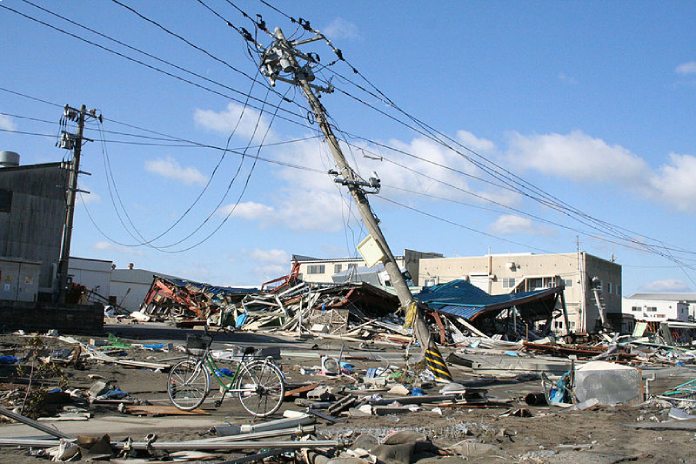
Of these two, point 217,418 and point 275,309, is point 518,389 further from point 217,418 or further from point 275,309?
point 275,309

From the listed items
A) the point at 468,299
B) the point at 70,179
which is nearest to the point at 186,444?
the point at 70,179

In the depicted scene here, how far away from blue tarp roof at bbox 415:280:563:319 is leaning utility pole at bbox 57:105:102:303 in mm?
18960

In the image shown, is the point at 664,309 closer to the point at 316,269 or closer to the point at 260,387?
the point at 316,269

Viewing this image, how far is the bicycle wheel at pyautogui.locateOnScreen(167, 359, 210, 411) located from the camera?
11359mm

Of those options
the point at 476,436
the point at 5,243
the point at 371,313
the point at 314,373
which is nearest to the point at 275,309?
the point at 371,313

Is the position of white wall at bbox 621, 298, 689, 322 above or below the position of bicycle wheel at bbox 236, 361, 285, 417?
above

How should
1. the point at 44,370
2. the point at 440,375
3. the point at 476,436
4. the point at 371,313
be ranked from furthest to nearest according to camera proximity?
the point at 371,313 → the point at 440,375 → the point at 44,370 → the point at 476,436

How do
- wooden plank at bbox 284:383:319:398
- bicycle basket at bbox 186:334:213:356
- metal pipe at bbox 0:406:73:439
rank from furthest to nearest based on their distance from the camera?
wooden plank at bbox 284:383:319:398, bicycle basket at bbox 186:334:213:356, metal pipe at bbox 0:406:73:439

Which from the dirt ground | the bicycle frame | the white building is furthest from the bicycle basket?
the white building

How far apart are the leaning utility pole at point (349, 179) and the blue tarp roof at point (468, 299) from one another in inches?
795

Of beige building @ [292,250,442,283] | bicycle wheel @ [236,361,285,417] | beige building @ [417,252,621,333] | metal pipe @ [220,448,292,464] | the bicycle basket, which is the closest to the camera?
metal pipe @ [220,448,292,464]

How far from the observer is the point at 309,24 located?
1869 cm

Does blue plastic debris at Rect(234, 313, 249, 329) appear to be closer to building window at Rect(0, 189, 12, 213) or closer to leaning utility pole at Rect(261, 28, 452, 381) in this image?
building window at Rect(0, 189, 12, 213)

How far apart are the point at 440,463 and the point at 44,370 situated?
7.06m
